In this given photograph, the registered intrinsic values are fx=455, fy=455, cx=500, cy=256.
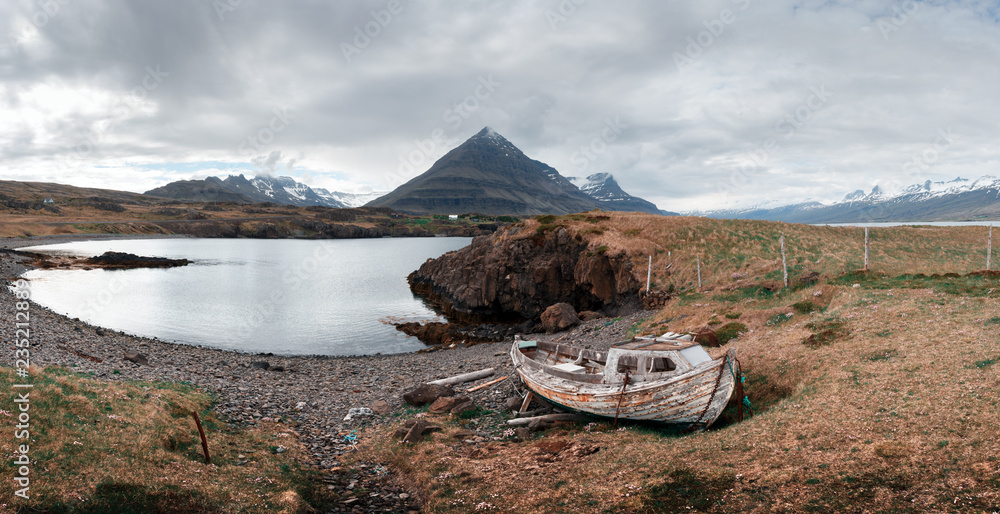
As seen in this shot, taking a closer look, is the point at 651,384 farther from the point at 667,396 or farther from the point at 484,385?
the point at 484,385

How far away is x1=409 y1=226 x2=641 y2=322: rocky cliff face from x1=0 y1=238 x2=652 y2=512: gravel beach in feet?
35.6

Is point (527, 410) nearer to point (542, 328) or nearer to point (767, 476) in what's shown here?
point (767, 476)

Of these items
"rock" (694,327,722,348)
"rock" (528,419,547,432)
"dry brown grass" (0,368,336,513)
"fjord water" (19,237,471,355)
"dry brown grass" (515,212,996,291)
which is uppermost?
"dry brown grass" (515,212,996,291)

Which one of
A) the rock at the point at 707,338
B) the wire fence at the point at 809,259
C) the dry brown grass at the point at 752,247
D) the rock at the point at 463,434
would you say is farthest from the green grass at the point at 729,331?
the rock at the point at 463,434

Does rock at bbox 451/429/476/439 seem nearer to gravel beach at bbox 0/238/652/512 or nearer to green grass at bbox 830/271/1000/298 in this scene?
gravel beach at bbox 0/238/652/512

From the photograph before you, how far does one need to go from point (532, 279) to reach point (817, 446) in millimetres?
46479

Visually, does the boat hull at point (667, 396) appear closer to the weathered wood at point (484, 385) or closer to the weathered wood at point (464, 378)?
the weathered wood at point (484, 385)

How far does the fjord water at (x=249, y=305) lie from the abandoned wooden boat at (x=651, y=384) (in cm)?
2923

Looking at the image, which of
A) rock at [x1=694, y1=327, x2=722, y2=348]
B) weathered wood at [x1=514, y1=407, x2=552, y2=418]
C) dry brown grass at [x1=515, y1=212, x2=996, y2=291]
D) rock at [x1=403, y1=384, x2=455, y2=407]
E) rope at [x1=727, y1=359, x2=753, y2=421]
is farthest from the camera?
dry brown grass at [x1=515, y1=212, x2=996, y2=291]

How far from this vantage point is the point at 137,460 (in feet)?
38.9

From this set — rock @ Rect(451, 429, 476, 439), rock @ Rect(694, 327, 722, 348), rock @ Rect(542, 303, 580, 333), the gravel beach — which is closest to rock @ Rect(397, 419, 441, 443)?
rock @ Rect(451, 429, 476, 439)

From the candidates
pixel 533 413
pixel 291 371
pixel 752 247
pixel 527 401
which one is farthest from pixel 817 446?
pixel 752 247

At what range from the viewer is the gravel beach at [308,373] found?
1894 centimetres

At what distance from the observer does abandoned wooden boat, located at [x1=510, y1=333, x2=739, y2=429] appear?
15.1 m
